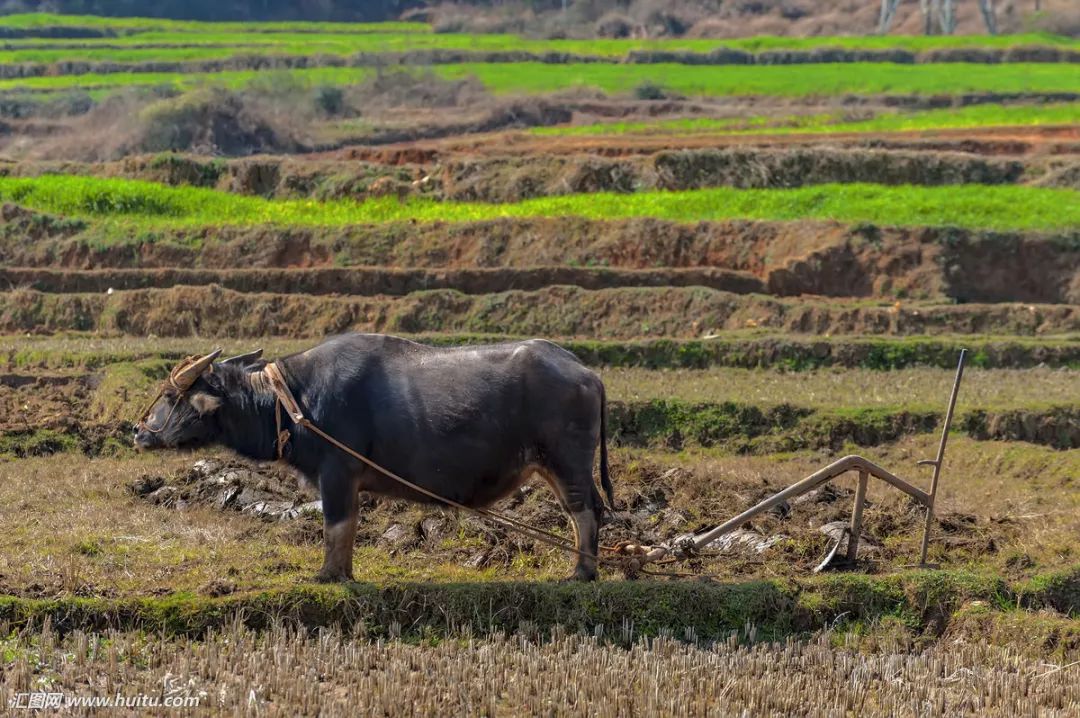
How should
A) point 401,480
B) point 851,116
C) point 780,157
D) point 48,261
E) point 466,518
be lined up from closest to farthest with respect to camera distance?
point 401,480 → point 466,518 → point 48,261 → point 780,157 → point 851,116

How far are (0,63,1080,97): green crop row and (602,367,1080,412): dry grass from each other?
2553 cm

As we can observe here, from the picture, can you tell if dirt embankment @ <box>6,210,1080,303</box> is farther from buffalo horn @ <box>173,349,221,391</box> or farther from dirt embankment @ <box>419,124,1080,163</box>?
buffalo horn @ <box>173,349,221,391</box>

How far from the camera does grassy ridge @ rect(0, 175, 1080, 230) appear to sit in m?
25.1

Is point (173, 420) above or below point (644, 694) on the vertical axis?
above

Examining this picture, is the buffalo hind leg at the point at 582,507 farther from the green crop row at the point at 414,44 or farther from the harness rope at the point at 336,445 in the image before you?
the green crop row at the point at 414,44

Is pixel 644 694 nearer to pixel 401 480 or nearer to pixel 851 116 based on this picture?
pixel 401 480

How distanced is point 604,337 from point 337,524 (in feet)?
38.7

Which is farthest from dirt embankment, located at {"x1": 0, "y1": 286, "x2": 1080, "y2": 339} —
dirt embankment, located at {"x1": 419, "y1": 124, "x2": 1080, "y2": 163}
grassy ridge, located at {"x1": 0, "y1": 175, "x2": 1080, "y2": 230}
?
dirt embankment, located at {"x1": 419, "y1": 124, "x2": 1080, "y2": 163}

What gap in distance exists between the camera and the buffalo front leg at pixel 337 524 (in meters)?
9.32

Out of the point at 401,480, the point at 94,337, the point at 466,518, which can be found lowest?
the point at 94,337

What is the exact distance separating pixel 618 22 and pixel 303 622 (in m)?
59.6

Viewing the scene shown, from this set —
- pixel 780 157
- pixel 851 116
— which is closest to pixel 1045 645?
pixel 780 157

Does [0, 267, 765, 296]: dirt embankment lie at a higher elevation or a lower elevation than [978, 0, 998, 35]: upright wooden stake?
lower

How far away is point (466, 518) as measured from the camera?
11.0m
